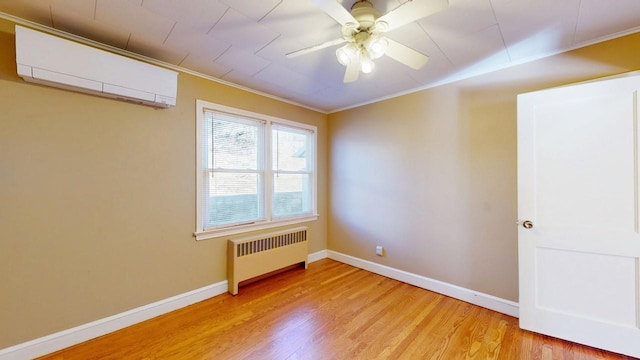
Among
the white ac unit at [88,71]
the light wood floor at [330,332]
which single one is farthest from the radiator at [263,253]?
the white ac unit at [88,71]

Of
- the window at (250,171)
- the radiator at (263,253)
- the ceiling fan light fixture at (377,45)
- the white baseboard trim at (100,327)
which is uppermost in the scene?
the ceiling fan light fixture at (377,45)

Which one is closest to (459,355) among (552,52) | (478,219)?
(478,219)

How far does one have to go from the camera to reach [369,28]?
1486mm

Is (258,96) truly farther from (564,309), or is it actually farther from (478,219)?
(564,309)

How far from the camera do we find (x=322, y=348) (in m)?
1.90

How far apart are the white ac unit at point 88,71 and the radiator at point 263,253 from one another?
1664 mm

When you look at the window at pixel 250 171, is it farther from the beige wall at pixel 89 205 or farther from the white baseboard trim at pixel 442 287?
the white baseboard trim at pixel 442 287

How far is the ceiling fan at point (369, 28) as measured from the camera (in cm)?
121

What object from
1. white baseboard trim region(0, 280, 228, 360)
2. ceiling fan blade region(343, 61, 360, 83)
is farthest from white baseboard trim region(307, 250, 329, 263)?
ceiling fan blade region(343, 61, 360, 83)

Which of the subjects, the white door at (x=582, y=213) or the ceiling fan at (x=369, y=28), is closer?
the ceiling fan at (x=369, y=28)

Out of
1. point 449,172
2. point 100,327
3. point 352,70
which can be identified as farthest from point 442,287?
point 100,327

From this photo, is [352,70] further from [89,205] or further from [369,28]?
[89,205]

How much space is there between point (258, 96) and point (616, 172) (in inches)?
131

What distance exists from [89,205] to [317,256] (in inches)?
110
